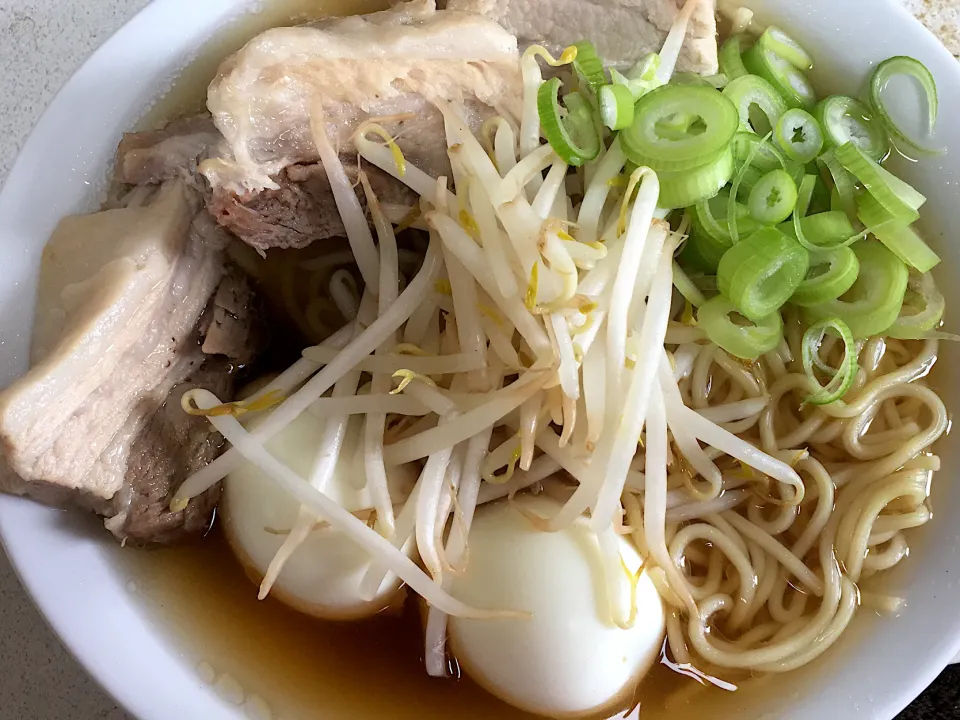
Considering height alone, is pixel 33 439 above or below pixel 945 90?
below

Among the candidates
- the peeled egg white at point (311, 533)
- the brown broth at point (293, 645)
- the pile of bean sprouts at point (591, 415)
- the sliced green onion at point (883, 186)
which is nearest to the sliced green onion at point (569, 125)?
the pile of bean sprouts at point (591, 415)

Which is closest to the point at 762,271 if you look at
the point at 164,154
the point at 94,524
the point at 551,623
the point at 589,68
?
the point at 589,68

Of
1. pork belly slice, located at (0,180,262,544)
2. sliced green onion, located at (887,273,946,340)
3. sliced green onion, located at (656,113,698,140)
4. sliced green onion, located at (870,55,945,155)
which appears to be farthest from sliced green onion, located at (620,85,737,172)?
pork belly slice, located at (0,180,262,544)

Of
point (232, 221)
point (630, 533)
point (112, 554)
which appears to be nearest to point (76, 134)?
point (232, 221)

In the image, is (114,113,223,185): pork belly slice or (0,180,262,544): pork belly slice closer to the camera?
(0,180,262,544): pork belly slice

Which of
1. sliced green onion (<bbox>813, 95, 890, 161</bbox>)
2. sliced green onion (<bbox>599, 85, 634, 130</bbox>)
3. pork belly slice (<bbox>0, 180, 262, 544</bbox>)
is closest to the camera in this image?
pork belly slice (<bbox>0, 180, 262, 544</bbox>)

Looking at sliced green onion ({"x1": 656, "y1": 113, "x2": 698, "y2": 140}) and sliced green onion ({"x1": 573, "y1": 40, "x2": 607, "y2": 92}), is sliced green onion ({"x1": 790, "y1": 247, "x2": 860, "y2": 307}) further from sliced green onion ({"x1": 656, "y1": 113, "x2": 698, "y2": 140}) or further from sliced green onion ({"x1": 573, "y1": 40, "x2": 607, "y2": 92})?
sliced green onion ({"x1": 573, "y1": 40, "x2": 607, "y2": 92})

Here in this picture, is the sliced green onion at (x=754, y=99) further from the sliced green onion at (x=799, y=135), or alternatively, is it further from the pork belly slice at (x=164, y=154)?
the pork belly slice at (x=164, y=154)

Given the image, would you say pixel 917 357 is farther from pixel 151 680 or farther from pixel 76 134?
pixel 76 134
